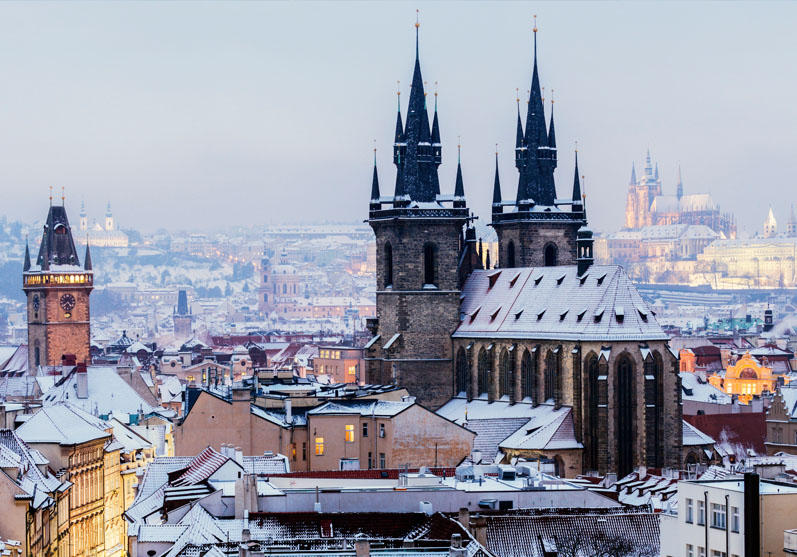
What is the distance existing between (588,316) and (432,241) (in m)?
13.6

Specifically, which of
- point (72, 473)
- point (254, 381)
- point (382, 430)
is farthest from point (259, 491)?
point (254, 381)

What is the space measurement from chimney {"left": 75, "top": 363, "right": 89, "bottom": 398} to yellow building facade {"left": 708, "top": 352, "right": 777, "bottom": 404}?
5376cm

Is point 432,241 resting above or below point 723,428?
above

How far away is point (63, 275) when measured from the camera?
5433 inches

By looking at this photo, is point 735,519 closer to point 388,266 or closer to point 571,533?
point 571,533

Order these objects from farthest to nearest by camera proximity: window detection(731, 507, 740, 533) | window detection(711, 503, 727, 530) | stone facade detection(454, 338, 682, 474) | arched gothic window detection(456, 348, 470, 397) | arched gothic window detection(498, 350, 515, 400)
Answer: arched gothic window detection(456, 348, 470, 397)
arched gothic window detection(498, 350, 515, 400)
stone facade detection(454, 338, 682, 474)
window detection(711, 503, 727, 530)
window detection(731, 507, 740, 533)

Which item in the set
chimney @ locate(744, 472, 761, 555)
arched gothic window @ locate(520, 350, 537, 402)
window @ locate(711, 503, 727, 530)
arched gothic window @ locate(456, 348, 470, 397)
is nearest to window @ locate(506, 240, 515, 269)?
arched gothic window @ locate(456, 348, 470, 397)

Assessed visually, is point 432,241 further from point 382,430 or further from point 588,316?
point 382,430

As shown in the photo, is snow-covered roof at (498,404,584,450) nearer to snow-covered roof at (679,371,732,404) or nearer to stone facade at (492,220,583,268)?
stone facade at (492,220,583,268)

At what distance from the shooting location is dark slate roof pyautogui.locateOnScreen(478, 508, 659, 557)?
45.1 m

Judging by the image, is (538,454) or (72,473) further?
(538,454)

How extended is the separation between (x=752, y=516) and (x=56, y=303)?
105434 millimetres

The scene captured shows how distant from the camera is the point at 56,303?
136m

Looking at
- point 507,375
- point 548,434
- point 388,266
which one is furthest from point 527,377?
point 388,266
